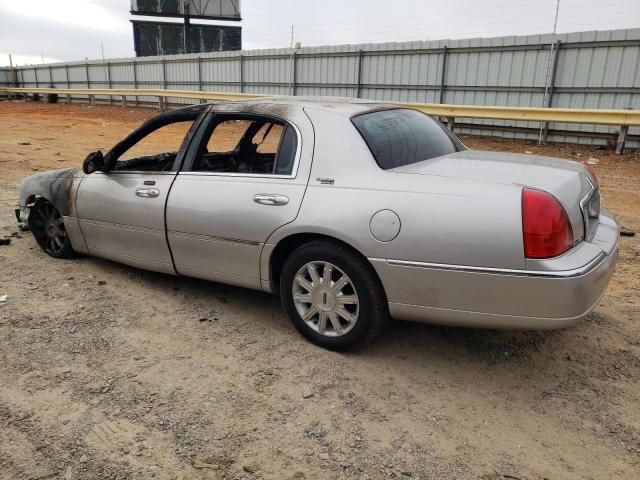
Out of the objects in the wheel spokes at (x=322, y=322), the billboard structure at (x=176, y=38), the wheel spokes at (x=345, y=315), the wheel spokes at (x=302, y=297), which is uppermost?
the billboard structure at (x=176, y=38)

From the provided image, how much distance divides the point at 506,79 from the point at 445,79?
1961mm

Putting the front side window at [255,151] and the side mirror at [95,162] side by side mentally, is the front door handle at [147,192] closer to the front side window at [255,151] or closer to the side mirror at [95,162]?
the front side window at [255,151]

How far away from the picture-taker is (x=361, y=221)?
304 centimetres

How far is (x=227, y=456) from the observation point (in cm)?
247

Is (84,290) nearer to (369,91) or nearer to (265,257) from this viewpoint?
(265,257)

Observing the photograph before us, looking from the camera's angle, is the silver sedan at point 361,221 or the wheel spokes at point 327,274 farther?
the wheel spokes at point 327,274

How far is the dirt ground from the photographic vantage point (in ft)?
8.03

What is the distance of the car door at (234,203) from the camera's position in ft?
11.2

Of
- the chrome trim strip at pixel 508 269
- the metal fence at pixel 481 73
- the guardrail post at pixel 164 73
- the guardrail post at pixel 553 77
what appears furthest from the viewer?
the guardrail post at pixel 164 73

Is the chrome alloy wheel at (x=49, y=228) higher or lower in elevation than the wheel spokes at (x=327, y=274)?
lower

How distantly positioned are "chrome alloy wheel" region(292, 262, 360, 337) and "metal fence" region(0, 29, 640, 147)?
462 inches

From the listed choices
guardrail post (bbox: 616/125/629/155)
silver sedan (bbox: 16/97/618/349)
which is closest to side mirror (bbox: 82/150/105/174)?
silver sedan (bbox: 16/97/618/349)

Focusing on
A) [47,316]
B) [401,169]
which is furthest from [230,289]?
[401,169]

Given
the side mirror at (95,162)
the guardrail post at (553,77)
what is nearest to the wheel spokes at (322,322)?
the side mirror at (95,162)
